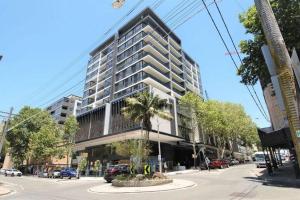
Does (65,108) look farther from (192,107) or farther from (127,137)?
(127,137)

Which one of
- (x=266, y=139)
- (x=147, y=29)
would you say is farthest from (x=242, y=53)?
(x=147, y=29)

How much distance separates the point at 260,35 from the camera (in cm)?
2078

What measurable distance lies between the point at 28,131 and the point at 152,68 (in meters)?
36.7

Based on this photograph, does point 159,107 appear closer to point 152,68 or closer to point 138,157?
point 138,157

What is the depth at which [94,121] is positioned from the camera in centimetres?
5016

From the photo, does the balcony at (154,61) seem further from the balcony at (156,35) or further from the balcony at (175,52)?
the balcony at (175,52)

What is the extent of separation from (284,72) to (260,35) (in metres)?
17.6

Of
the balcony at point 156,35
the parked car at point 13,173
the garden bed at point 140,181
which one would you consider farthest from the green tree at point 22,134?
the garden bed at point 140,181

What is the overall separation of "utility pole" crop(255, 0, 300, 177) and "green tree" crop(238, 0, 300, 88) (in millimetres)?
15263

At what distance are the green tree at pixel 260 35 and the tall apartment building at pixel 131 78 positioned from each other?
2071 centimetres

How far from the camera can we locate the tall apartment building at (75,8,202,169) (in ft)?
154

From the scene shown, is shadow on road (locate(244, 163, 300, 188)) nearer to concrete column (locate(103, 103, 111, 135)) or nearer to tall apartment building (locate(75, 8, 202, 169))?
tall apartment building (locate(75, 8, 202, 169))

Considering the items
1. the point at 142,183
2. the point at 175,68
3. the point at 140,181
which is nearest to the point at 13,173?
the point at 140,181

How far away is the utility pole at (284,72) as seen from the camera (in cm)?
503
